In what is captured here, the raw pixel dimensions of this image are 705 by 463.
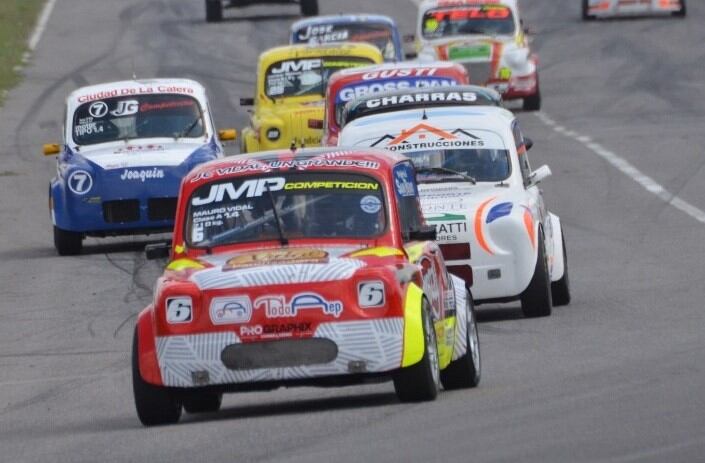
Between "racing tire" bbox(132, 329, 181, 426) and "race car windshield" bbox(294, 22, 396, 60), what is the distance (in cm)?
1960

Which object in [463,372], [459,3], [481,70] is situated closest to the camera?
[463,372]

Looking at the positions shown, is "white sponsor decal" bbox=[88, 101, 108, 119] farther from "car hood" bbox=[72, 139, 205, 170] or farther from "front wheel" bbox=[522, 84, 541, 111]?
"front wheel" bbox=[522, 84, 541, 111]

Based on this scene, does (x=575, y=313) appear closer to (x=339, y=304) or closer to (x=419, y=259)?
(x=419, y=259)

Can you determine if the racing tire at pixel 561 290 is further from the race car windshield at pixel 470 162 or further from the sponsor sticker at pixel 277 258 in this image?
the sponsor sticker at pixel 277 258

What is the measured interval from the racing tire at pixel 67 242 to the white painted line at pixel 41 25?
69.5ft

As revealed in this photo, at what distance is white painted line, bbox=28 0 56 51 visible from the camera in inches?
1620

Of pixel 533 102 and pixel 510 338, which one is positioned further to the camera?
pixel 533 102

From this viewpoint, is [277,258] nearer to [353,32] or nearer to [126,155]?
[126,155]

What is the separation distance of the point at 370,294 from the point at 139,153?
1049 centimetres

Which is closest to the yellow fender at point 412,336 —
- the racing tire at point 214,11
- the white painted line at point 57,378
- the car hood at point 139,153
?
the white painted line at point 57,378

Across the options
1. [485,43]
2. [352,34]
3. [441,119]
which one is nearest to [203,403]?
[441,119]

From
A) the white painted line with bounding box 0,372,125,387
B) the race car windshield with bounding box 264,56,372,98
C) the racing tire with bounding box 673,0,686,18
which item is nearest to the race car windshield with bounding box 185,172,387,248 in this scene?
the white painted line with bounding box 0,372,125,387

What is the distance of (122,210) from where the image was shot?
19531 mm

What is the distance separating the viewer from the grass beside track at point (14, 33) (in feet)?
119
